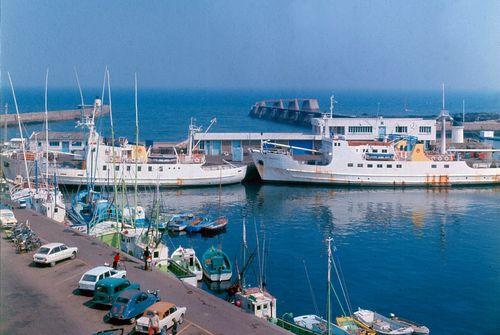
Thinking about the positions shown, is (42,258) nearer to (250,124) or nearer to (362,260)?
(362,260)

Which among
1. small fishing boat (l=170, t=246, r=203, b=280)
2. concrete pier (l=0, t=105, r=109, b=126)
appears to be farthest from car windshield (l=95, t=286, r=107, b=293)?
concrete pier (l=0, t=105, r=109, b=126)

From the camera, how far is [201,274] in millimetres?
25109

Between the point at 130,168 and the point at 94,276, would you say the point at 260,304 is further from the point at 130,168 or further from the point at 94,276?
the point at 130,168

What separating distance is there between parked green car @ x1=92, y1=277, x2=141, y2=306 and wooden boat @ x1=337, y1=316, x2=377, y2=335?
673cm

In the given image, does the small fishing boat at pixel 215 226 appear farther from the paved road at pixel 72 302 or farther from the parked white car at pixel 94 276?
the parked white car at pixel 94 276

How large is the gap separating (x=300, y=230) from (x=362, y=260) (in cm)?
605

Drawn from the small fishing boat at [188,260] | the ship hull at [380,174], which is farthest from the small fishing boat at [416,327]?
the ship hull at [380,174]

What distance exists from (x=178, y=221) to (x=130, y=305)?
63.5 feet

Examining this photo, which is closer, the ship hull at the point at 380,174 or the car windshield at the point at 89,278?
the car windshield at the point at 89,278

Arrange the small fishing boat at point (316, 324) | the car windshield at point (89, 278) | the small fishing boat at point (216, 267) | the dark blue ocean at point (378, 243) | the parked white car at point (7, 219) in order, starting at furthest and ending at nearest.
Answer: the small fishing boat at point (216, 267), the parked white car at point (7, 219), the dark blue ocean at point (378, 243), the small fishing boat at point (316, 324), the car windshield at point (89, 278)

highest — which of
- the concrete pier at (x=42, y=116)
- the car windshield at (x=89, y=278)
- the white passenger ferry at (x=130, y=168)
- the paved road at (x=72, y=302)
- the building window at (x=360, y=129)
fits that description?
the concrete pier at (x=42, y=116)

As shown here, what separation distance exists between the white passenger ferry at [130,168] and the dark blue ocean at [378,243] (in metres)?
1.17

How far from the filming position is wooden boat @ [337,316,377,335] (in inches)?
756

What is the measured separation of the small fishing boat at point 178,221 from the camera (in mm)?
33656
